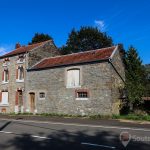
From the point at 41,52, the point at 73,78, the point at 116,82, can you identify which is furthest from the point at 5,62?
the point at 116,82

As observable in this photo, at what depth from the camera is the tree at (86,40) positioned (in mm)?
47009

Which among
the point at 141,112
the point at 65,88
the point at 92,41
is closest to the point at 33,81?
the point at 65,88

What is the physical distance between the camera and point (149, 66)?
46406 mm

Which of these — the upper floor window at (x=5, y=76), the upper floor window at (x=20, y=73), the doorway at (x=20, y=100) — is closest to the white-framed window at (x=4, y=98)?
the upper floor window at (x=5, y=76)

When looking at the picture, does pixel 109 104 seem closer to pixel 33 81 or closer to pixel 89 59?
pixel 89 59

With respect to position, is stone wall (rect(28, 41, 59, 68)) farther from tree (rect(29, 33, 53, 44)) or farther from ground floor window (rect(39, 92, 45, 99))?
tree (rect(29, 33, 53, 44))

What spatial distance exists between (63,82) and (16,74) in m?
7.77

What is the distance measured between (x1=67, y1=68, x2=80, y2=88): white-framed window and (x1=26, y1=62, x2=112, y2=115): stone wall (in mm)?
404

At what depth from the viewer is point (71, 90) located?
77.2ft

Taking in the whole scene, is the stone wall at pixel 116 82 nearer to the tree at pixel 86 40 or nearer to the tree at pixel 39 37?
the tree at pixel 86 40

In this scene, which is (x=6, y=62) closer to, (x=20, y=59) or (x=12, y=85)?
(x=20, y=59)

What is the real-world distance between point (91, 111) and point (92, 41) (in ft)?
91.1

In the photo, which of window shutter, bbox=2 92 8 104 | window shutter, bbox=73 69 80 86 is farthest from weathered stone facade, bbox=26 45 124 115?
window shutter, bbox=2 92 8 104

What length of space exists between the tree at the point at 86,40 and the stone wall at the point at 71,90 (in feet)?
→ 73.7
